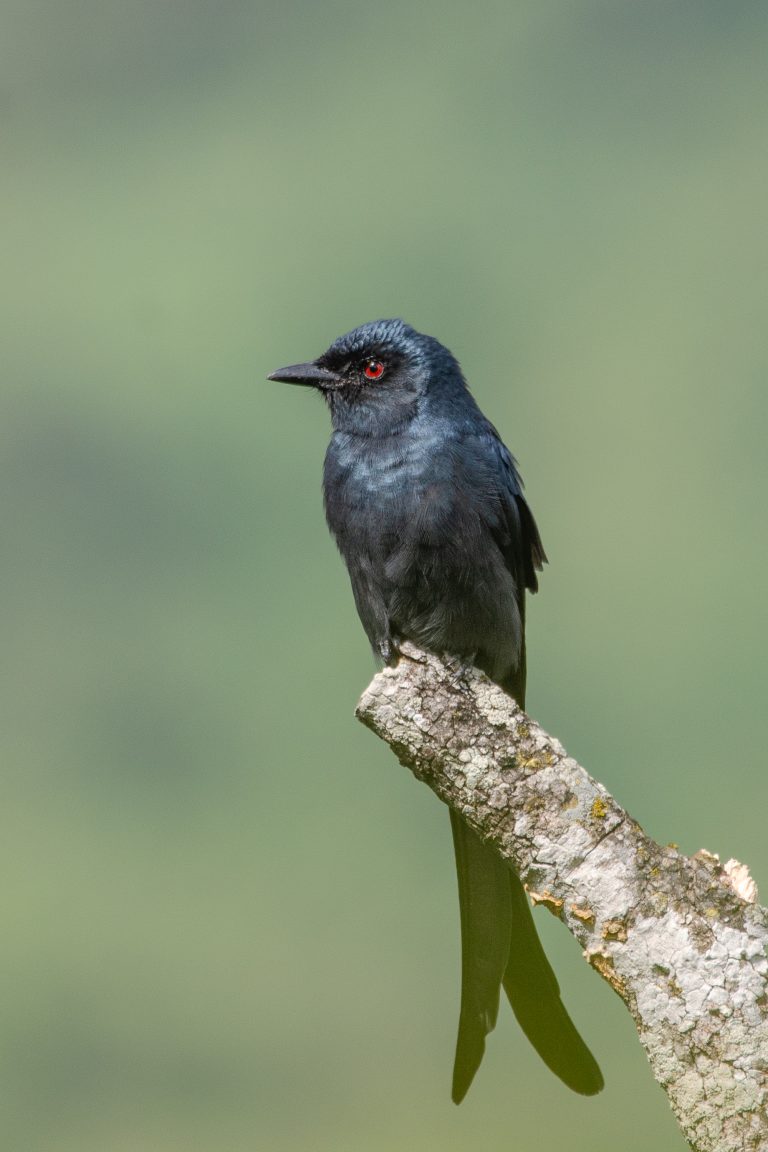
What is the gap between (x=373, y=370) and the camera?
4.43m

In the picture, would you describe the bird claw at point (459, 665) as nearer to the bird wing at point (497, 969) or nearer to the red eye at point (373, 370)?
the bird wing at point (497, 969)

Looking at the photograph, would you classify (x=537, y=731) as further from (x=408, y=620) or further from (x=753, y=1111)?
(x=408, y=620)

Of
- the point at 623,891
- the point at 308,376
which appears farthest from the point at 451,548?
the point at 623,891

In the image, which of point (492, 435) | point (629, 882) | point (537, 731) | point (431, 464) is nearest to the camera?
point (629, 882)

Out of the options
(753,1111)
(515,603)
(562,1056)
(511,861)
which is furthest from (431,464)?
(753,1111)

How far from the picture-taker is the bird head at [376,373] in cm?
430

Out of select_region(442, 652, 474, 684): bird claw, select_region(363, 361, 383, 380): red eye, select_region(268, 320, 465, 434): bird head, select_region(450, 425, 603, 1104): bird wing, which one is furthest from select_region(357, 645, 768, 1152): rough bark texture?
select_region(363, 361, 383, 380): red eye

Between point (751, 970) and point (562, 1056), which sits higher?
point (751, 970)

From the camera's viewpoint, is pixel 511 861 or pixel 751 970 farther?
pixel 511 861

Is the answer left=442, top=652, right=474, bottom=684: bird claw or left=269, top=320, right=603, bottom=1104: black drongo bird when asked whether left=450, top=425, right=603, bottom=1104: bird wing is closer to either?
left=269, top=320, right=603, bottom=1104: black drongo bird

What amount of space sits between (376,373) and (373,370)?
0.05ft

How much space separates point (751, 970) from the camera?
2549 mm

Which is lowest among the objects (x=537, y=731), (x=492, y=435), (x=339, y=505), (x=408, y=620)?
(x=537, y=731)

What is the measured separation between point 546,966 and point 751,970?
1194 mm
